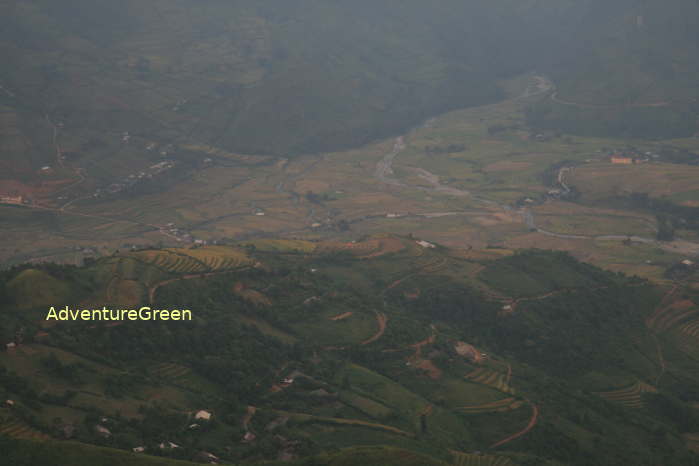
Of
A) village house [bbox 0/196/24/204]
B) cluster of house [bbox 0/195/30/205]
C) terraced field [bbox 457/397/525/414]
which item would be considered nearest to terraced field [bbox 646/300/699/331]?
terraced field [bbox 457/397/525/414]

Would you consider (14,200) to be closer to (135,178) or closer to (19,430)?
(135,178)

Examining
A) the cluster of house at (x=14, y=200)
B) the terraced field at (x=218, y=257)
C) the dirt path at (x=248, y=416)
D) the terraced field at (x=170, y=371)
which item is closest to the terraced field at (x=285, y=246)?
the terraced field at (x=218, y=257)

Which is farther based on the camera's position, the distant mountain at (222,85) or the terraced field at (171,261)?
the distant mountain at (222,85)

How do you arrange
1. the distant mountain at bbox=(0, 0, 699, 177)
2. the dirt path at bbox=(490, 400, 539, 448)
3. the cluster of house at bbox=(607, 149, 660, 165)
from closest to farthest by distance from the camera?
the dirt path at bbox=(490, 400, 539, 448) → the cluster of house at bbox=(607, 149, 660, 165) → the distant mountain at bbox=(0, 0, 699, 177)

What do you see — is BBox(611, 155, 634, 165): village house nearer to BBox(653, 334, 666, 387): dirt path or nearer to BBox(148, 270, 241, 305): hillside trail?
BBox(653, 334, 666, 387): dirt path

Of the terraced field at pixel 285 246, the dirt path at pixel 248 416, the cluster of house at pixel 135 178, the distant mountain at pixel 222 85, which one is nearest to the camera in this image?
the dirt path at pixel 248 416

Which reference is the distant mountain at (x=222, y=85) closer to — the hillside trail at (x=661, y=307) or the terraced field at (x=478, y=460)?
the hillside trail at (x=661, y=307)
